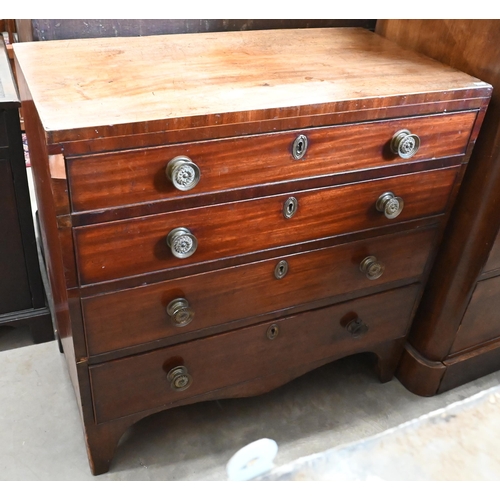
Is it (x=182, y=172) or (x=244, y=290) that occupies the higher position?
(x=182, y=172)

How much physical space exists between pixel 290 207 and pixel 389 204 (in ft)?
0.77

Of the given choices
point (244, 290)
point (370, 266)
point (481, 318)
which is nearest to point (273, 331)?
point (244, 290)

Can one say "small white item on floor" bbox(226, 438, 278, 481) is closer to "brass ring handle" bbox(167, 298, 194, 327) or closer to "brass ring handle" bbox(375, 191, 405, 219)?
"brass ring handle" bbox(167, 298, 194, 327)

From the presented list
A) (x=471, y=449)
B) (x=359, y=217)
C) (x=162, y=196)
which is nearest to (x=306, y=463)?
(x=471, y=449)

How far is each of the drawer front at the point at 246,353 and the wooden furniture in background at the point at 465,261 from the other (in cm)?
10

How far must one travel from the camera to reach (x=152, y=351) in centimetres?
118

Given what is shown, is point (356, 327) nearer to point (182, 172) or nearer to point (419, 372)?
point (419, 372)

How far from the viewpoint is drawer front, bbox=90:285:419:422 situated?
1188mm

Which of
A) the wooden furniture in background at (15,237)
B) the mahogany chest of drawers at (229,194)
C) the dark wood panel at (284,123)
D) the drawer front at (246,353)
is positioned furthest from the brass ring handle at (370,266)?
the wooden furniture in background at (15,237)

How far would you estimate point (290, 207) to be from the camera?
110 centimetres

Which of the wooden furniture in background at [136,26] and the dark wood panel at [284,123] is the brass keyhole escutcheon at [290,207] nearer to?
the dark wood panel at [284,123]

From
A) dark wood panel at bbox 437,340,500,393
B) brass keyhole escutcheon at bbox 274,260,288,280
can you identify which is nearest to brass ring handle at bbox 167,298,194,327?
brass keyhole escutcheon at bbox 274,260,288,280

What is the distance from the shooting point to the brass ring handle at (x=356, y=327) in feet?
4.57

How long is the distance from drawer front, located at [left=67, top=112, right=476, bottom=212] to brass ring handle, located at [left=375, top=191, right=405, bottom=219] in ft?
0.25
